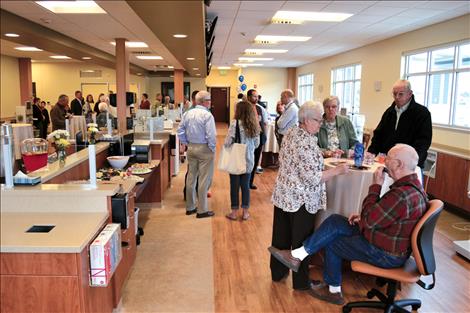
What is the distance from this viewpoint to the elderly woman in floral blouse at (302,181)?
2973mm

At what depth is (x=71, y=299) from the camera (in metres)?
2.14

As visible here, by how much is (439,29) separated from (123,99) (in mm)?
5399

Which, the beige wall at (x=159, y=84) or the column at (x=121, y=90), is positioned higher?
the beige wall at (x=159, y=84)

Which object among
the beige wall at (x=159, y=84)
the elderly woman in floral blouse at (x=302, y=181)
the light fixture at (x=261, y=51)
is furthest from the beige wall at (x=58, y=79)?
the elderly woman in floral blouse at (x=302, y=181)

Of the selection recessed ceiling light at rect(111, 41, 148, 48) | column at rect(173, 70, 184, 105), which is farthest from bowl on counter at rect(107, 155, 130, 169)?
column at rect(173, 70, 184, 105)

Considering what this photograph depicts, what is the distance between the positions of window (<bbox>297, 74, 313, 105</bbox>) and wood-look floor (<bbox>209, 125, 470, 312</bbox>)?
1109 centimetres

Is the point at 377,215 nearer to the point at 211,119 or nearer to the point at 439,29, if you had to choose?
the point at 211,119

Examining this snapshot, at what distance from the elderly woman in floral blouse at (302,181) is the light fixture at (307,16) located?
339 centimetres

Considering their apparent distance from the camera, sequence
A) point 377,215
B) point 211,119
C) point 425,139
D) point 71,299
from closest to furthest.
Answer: point 71,299 < point 377,215 < point 425,139 < point 211,119

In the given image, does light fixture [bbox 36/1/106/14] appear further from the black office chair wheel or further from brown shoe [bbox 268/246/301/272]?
the black office chair wheel

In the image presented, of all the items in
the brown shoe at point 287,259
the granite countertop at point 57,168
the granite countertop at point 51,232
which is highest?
the granite countertop at point 57,168

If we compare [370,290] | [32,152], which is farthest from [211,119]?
[370,290]

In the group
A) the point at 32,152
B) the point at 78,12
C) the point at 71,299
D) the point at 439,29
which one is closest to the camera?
the point at 71,299

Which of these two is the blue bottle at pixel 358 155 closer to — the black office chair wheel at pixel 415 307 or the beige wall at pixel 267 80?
the black office chair wheel at pixel 415 307
